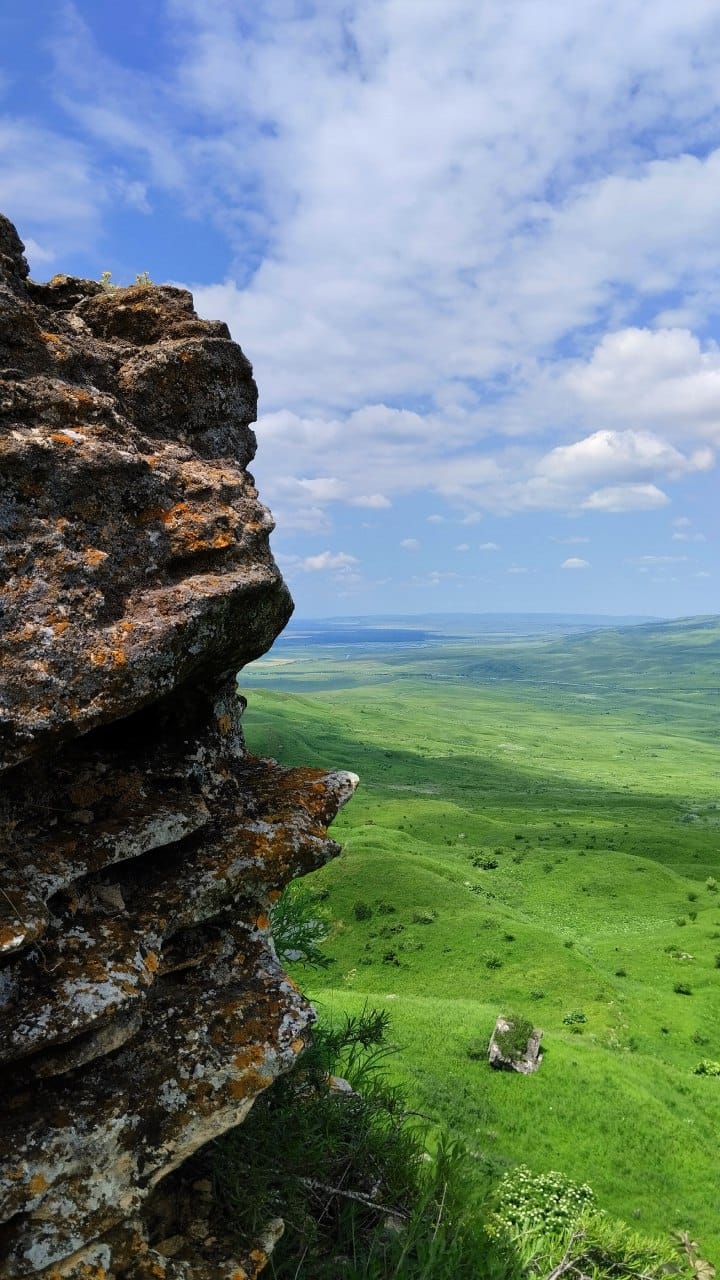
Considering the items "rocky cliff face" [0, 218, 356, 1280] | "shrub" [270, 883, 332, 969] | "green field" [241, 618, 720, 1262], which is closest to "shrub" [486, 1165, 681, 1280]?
"green field" [241, 618, 720, 1262]

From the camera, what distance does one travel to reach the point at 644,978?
60.2 meters

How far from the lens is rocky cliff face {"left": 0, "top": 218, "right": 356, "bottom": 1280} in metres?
8.30

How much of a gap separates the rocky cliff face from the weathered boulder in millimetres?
37547

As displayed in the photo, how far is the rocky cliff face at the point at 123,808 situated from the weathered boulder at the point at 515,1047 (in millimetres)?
37547

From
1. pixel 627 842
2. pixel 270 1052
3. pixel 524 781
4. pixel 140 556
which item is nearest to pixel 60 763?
pixel 140 556

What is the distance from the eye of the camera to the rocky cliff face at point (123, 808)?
8.30m

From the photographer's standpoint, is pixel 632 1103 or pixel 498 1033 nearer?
pixel 632 1103

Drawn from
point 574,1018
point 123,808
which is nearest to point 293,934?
point 123,808

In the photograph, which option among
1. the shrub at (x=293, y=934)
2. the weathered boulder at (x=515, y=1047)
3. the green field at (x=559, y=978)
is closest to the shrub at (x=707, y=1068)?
the green field at (x=559, y=978)

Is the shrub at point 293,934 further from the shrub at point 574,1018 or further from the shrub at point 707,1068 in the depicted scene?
the shrub at point 707,1068

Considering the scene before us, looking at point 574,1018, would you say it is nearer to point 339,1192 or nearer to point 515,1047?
point 515,1047

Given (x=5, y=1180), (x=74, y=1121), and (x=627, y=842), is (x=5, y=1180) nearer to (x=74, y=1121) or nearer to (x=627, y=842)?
(x=74, y=1121)

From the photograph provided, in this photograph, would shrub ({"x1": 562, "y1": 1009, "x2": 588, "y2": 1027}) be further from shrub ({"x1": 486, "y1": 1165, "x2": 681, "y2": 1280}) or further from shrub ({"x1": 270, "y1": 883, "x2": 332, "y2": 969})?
shrub ({"x1": 270, "y1": 883, "x2": 332, "y2": 969})

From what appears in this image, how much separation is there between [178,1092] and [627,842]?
353 feet
